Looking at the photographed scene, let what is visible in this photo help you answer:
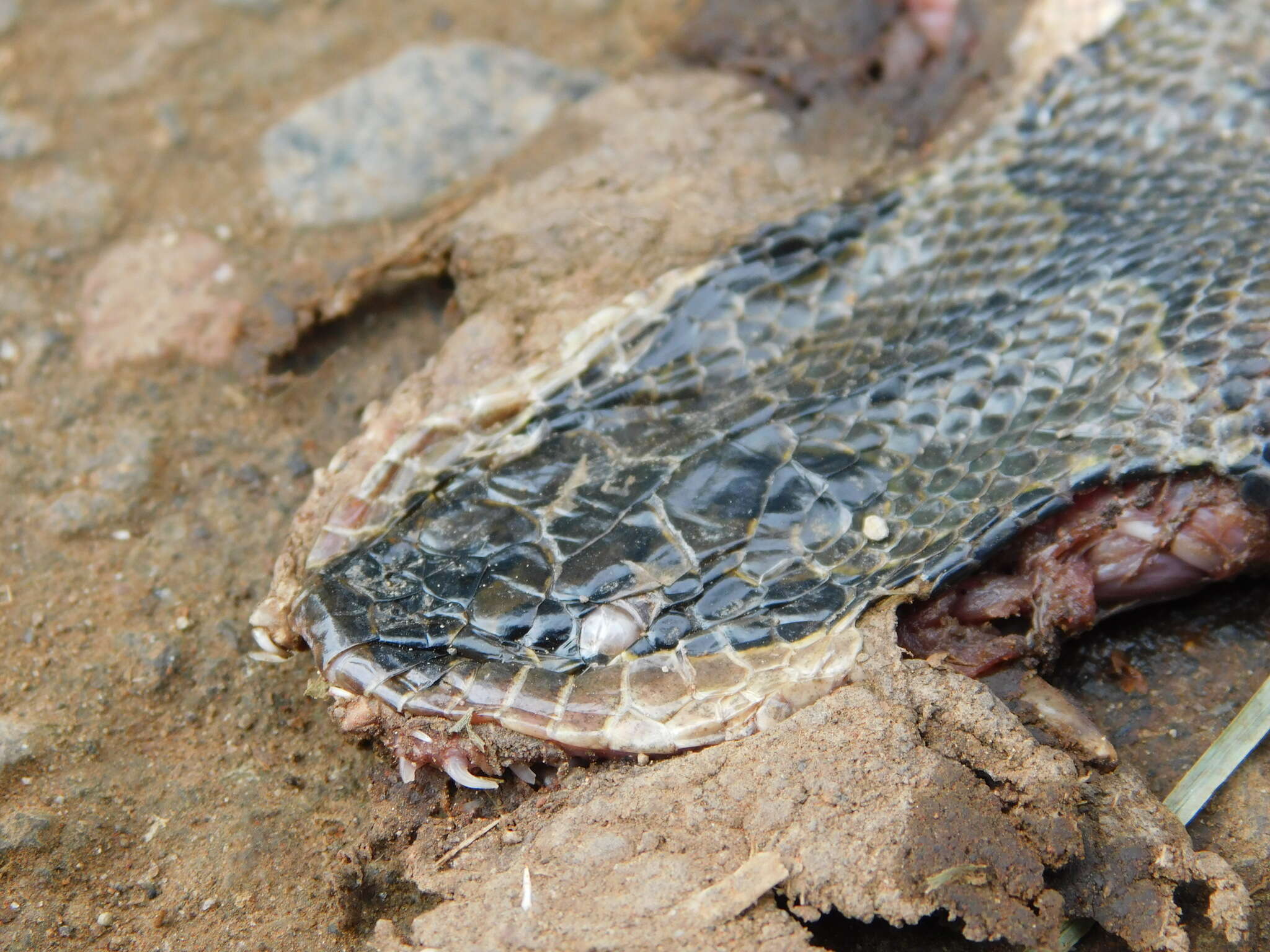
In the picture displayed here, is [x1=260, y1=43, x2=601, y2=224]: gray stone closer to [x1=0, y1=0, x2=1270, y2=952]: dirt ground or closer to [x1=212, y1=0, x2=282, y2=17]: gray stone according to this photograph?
[x1=0, y1=0, x2=1270, y2=952]: dirt ground

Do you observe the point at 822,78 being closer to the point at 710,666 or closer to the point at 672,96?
the point at 672,96

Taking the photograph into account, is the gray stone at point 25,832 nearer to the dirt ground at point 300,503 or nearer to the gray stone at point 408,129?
the dirt ground at point 300,503

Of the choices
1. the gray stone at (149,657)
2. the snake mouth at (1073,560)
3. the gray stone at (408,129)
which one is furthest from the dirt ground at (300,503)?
the snake mouth at (1073,560)

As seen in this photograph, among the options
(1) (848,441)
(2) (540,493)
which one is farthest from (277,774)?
(1) (848,441)

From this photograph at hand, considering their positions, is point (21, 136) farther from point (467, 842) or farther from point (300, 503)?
point (467, 842)

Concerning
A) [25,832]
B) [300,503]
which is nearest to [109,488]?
[300,503]
